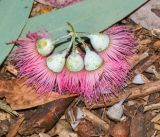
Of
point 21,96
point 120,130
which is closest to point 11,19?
point 21,96

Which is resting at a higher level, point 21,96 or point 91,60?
point 91,60

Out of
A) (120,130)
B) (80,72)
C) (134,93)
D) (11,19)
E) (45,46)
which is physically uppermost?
(11,19)

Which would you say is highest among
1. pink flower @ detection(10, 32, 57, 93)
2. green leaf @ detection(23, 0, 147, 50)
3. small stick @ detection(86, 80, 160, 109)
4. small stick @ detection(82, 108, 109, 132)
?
green leaf @ detection(23, 0, 147, 50)

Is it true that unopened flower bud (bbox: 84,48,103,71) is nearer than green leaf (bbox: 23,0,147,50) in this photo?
Yes

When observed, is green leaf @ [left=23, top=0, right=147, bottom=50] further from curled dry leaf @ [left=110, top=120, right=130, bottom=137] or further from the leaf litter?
curled dry leaf @ [left=110, top=120, right=130, bottom=137]

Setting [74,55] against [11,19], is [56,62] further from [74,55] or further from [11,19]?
[11,19]

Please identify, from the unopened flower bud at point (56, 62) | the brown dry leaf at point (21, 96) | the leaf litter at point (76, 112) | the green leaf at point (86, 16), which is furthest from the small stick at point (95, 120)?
the green leaf at point (86, 16)

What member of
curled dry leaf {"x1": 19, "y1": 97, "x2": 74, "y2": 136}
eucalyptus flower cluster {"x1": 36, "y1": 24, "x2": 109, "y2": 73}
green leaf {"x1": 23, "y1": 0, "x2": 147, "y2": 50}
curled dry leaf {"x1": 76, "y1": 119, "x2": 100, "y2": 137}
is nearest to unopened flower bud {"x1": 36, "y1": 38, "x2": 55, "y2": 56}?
eucalyptus flower cluster {"x1": 36, "y1": 24, "x2": 109, "y2": 73}
